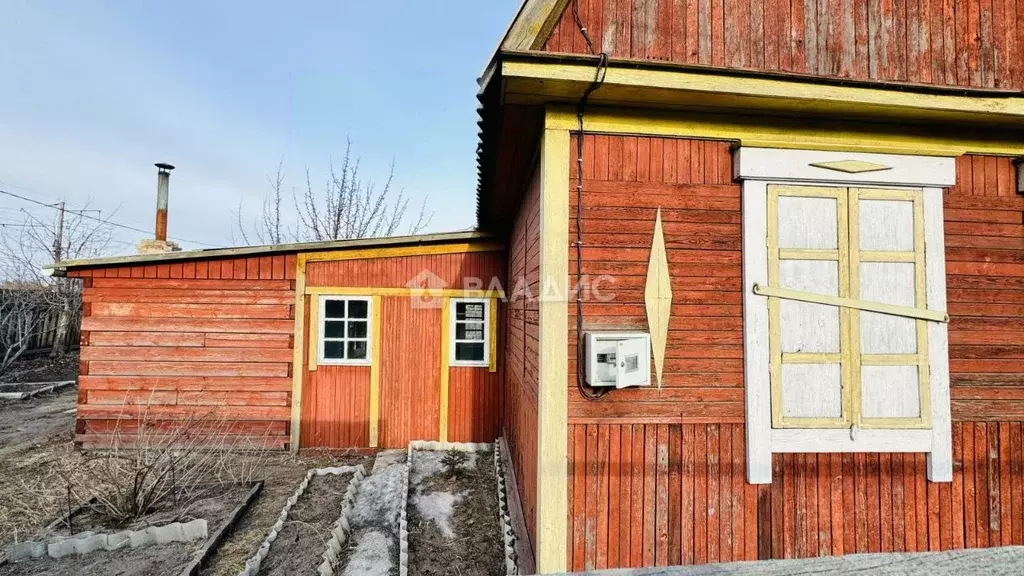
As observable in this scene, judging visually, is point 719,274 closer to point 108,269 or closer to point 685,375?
point 685,375

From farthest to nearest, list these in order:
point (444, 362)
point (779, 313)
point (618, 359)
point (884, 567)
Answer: point (444, 362) → point (779, 313) → point (618, 359) → point (884, 567)

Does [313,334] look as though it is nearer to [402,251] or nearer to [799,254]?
[402,251]

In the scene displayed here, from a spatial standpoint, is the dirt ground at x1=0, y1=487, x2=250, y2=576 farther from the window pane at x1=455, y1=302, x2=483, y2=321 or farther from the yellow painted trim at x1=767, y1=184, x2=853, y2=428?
the yellow painted trim at x1=767, y1=184, x2=853, y2=428

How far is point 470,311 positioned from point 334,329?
210 centimetres

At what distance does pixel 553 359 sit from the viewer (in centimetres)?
268

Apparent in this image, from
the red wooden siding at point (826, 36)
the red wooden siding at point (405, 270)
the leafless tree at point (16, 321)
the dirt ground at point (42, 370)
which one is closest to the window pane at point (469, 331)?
the red wooden siding at point (405, 270)

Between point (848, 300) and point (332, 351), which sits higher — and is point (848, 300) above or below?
above

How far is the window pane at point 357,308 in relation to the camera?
668 centimetres

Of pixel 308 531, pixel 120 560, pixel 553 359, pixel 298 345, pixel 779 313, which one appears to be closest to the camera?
pixel 553 359

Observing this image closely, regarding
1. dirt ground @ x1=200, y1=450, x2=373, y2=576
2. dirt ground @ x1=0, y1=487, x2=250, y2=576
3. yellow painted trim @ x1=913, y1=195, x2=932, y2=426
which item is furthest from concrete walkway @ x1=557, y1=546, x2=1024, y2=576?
dirt ground @ x1=0, y1=487, x2=250, y2=576

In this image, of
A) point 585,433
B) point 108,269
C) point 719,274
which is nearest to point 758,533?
point 585,433

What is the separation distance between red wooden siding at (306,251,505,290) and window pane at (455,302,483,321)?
272 millimetres

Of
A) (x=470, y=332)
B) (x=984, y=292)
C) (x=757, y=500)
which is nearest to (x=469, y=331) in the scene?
(x=470, y=332)

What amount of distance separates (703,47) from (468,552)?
4302mm
